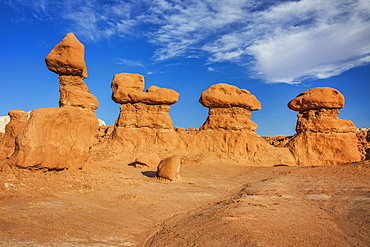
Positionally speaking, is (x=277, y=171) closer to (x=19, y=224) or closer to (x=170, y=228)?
(x=170, y=228)

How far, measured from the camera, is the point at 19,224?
319 cm

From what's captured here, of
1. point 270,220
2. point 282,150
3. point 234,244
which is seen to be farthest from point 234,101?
point 234,244

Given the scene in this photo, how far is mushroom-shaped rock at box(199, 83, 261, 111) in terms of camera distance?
17.1m

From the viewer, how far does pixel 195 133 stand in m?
17.7

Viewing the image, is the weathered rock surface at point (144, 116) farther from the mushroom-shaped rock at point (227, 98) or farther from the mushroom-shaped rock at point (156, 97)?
the mushroom-shaped rock at point (227, 98)

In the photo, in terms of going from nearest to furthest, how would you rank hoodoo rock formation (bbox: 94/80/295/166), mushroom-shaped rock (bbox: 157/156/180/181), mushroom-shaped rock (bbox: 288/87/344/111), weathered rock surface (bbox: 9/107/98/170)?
1. weathered rock surface (bbox: 9/107/98/170)
2. mushroom-shaped rock (bbox: 157/156/180/181)
3. hoodoo rock formation (bbox: 94/80/295/166)
4. mushroom-shaped rock (bbox: 288/87/344/111)

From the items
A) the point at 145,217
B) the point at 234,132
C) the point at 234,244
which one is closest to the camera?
the point at 234,244

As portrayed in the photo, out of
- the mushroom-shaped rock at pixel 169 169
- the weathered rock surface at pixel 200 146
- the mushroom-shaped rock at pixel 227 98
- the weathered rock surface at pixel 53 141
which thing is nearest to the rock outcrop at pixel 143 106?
the weathered rock surface at pixel 200 146

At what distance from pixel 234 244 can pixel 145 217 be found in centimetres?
200

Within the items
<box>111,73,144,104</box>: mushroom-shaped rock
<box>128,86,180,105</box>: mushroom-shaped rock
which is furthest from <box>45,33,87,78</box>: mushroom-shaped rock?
<box>128,86,180,105</box>: mushroom-shaped rock

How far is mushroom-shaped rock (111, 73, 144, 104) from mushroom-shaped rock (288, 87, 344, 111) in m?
11.3

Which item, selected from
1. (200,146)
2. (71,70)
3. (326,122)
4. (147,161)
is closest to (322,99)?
(326,122)

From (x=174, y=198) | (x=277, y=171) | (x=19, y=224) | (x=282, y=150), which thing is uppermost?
(x=282, y=150)

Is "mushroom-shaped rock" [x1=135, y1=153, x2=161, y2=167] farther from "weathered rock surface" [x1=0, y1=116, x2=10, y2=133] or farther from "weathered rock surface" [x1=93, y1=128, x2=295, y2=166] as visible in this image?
"weathered rock surface" [x1=0, y1=116, x2=10, y2=133]
